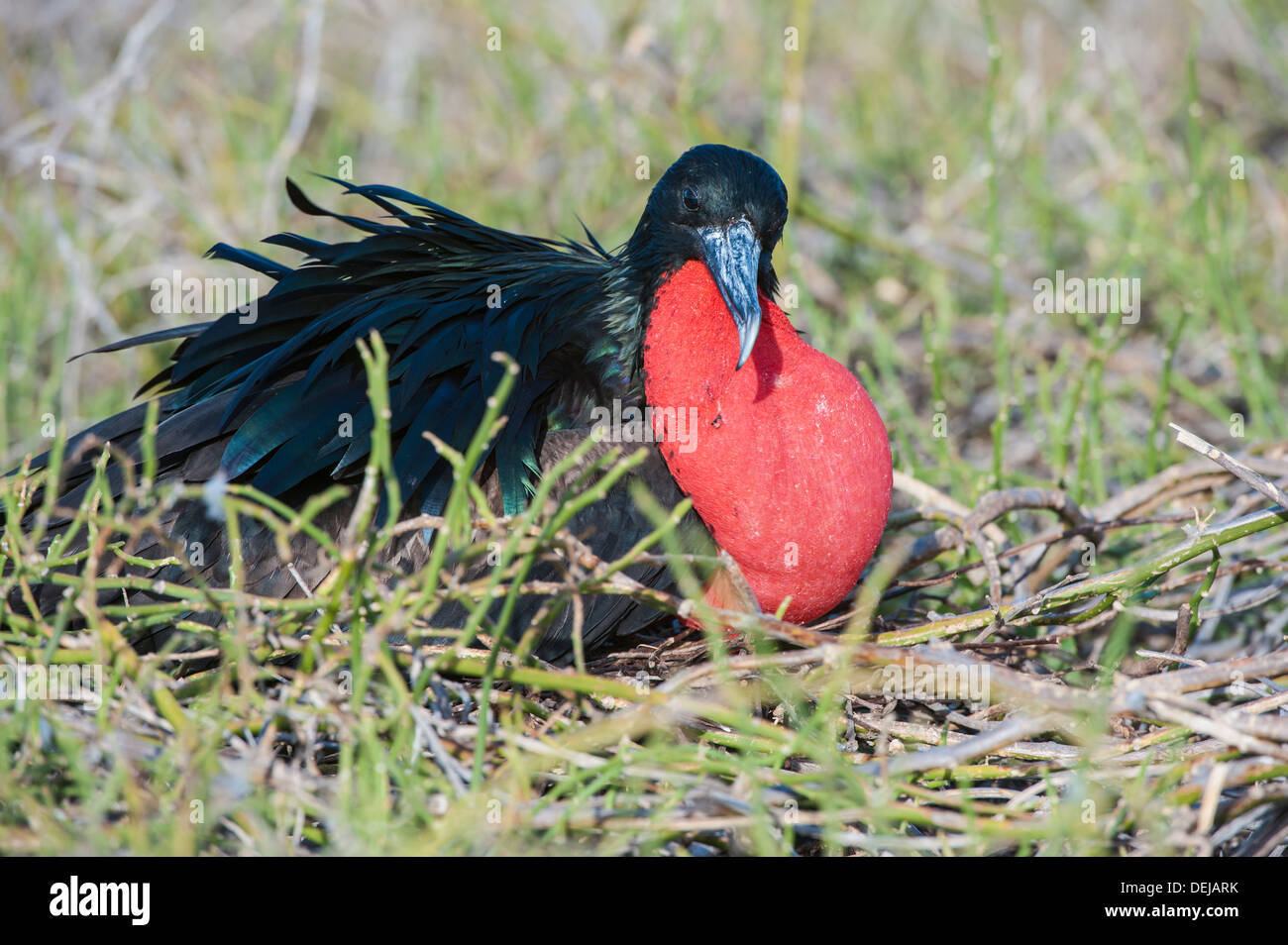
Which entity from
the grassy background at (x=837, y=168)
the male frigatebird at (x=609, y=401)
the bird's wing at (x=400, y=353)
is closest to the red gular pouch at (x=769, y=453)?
the male frigatebird at (x=609, y=401)

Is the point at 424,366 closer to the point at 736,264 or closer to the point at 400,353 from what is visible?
the point at 400,353

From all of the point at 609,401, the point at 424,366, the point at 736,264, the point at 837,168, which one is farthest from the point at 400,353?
the point at 837,168

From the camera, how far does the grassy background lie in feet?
9.78

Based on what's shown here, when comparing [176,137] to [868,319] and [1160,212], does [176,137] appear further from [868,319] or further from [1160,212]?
[1160,212]

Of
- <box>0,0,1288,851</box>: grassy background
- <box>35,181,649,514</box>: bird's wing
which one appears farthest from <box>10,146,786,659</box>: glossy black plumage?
<box>0,0,1288,851</box>: grassy background

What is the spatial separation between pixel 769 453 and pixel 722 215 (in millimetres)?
370

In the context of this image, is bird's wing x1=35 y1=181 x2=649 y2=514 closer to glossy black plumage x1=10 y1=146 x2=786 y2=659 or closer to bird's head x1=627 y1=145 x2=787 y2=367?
glossy black plumage x1=10 y1=146 x2=786 y2=659

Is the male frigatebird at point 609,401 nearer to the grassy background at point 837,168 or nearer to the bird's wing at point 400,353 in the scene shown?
the bird's wing at point 400,353

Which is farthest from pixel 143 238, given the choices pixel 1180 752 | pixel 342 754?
pixel 1180 752

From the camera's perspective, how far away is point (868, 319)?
3.35m

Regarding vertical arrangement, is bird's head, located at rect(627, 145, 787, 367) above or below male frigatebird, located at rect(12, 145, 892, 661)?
above

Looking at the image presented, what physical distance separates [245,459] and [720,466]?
0.68m

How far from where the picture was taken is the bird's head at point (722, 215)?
1849 millimetres

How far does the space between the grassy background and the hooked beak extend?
0.66 m
